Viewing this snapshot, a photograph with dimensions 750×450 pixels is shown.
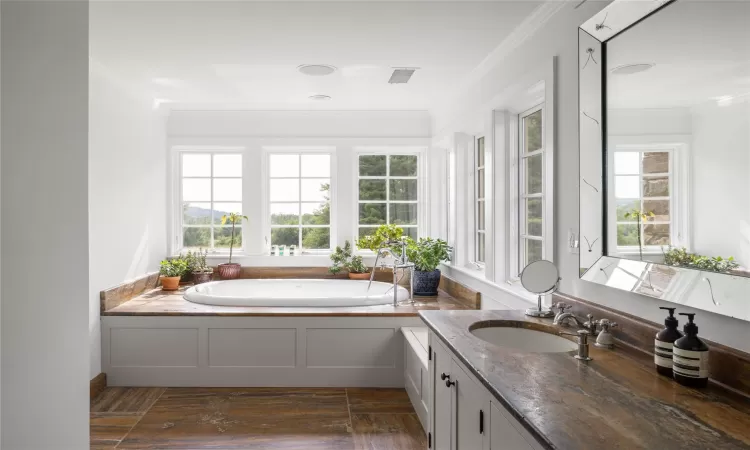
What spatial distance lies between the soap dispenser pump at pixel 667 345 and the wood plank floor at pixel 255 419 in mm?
1526

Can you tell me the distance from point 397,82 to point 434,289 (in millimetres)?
1737

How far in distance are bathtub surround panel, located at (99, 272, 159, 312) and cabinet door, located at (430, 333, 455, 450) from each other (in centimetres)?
255

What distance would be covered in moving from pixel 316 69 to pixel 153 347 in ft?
7.45

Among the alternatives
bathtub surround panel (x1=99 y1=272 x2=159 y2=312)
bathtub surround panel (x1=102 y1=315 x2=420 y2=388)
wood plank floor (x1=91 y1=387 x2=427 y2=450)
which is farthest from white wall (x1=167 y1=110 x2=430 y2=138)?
wood plank floor (x1=91 y1=387 x2=427 y2=450)

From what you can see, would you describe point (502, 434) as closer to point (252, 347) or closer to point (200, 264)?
point (252, 347)

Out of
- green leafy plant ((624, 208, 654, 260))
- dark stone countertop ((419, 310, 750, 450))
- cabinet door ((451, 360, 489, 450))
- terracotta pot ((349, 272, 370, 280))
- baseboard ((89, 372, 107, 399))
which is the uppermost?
green leafy plant ((624, 208, 654, 260))

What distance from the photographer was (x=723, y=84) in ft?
4.49

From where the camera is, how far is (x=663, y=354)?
56.2 inches

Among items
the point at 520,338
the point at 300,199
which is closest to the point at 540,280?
the point at 520,338

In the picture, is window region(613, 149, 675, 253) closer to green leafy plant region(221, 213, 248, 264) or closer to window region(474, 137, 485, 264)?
window region(474, 137, 485, 264)

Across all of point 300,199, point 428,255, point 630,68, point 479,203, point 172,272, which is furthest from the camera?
point 300,199

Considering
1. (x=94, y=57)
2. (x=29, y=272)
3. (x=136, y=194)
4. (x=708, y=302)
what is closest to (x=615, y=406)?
(x=708, y=302)

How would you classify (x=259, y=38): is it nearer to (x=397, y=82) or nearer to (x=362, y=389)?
(x=397, y=82)

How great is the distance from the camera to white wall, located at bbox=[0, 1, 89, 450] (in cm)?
105
